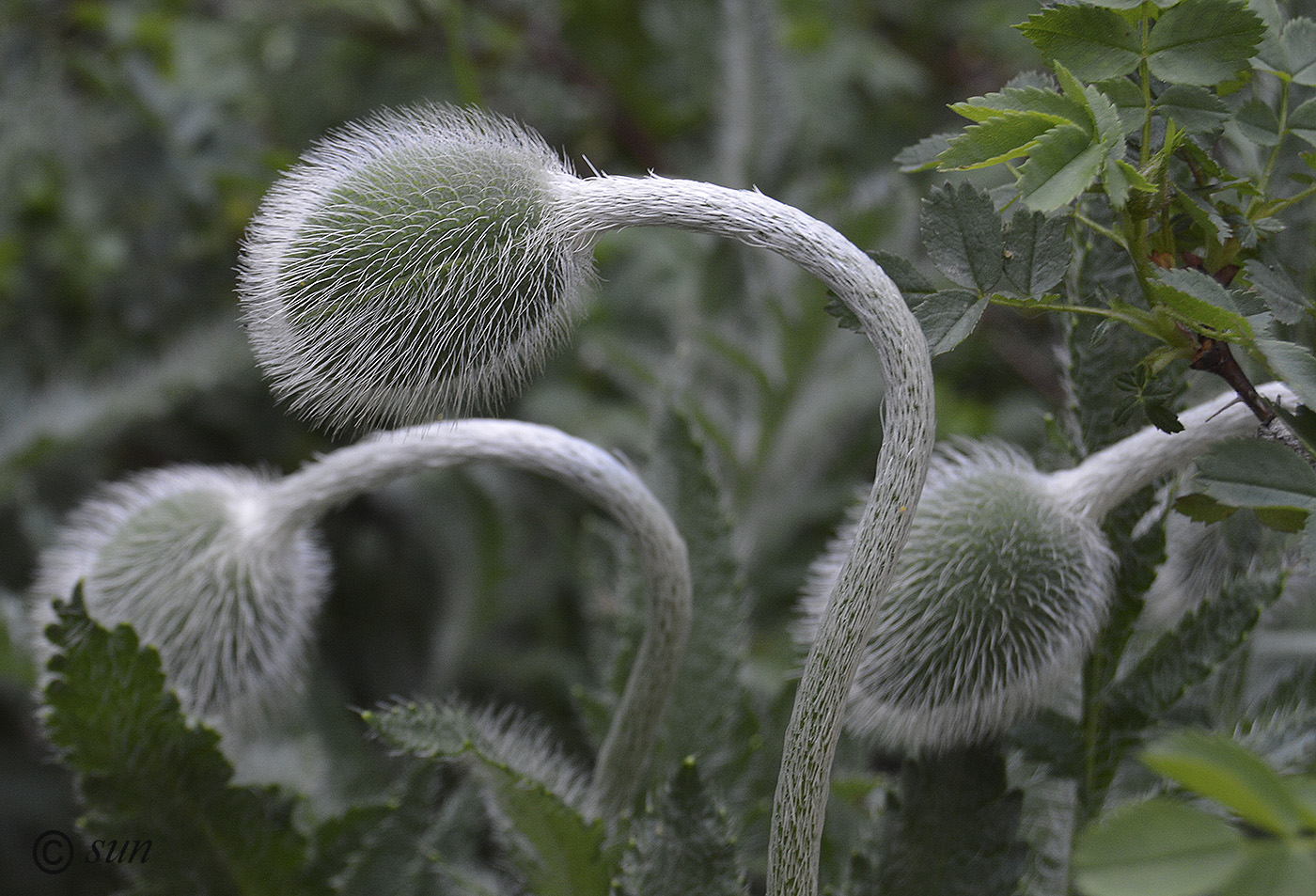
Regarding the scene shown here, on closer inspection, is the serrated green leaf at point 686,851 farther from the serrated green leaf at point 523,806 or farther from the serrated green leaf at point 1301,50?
the serrated green leaf at point 1301,50

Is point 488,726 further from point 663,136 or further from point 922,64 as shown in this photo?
point 922,64

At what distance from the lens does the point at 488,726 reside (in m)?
1.11

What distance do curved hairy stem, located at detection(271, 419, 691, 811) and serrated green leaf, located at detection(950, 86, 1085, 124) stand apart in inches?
15.4

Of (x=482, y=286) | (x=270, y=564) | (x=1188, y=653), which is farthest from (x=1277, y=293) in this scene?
(x=270, y=564)

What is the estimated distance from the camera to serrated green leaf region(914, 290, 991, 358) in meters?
0.77

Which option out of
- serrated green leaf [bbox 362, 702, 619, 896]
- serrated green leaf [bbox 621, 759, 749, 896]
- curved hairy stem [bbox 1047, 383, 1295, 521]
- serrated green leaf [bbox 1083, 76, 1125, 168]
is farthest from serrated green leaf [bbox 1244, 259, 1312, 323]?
serrated green leaf [bbox 362, 702, 619, 896]

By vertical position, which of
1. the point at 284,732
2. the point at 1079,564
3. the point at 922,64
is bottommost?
the point at 284,732

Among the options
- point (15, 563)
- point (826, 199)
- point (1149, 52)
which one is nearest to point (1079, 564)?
point (1149, 52)

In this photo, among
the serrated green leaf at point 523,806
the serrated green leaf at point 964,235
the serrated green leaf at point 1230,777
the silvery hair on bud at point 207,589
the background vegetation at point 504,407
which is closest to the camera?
the serrated green leaf at point 1230,777

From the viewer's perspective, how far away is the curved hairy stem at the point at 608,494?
908 millimetres

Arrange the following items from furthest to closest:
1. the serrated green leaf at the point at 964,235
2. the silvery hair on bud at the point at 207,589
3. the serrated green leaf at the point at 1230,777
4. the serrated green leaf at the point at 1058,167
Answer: the silvery hair on bud at the point at 207,589 < the serrated green leaf at the point at 964,235 < the serrated green leaf at the point at 1058,167 < the serrated green leaf at the point at 1230,777

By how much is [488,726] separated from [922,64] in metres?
2.28

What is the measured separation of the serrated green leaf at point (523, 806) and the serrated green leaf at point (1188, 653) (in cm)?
49

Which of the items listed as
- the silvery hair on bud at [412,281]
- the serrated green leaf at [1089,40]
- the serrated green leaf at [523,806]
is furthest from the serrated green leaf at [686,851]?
the serrated green leaf at [1089,40]
